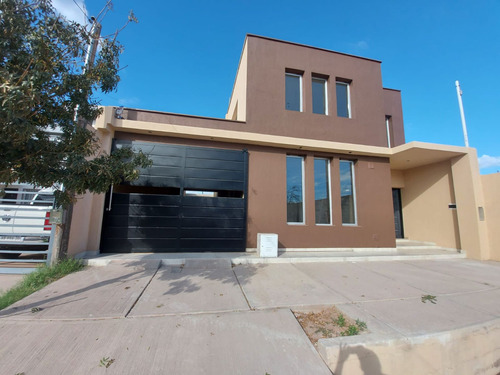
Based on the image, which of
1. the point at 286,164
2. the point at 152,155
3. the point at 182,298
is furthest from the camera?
the point at 286,164

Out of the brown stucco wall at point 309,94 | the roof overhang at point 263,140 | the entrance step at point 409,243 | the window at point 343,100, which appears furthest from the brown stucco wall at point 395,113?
the entrance step at point 409,243

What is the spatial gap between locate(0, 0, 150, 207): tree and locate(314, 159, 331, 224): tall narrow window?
18.8 feet

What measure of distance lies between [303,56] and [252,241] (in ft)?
22.0

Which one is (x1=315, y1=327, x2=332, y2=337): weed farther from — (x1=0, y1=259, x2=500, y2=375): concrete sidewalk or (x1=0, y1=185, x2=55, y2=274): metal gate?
(x1=0, y1=185, x2=55, y2=274): metal gate

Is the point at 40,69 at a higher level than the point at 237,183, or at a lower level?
higher

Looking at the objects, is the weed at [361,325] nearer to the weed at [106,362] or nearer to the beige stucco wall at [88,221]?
→ the weed at [106,362]

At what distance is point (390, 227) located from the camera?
770 cm

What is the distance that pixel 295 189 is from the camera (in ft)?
24.0

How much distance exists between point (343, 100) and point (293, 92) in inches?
79.1

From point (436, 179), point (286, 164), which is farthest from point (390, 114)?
point (286, 164)

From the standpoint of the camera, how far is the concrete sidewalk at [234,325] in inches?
82.3

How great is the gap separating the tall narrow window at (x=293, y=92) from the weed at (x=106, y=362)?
7.55 meters

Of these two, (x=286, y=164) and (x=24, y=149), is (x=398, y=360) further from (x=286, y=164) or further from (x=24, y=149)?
(x=286, y=164)

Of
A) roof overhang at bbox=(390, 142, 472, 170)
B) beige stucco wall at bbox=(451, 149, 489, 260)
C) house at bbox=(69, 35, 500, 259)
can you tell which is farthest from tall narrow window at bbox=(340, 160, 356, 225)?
beige stucco wall at bbox=(451, 149, 489, 260)
